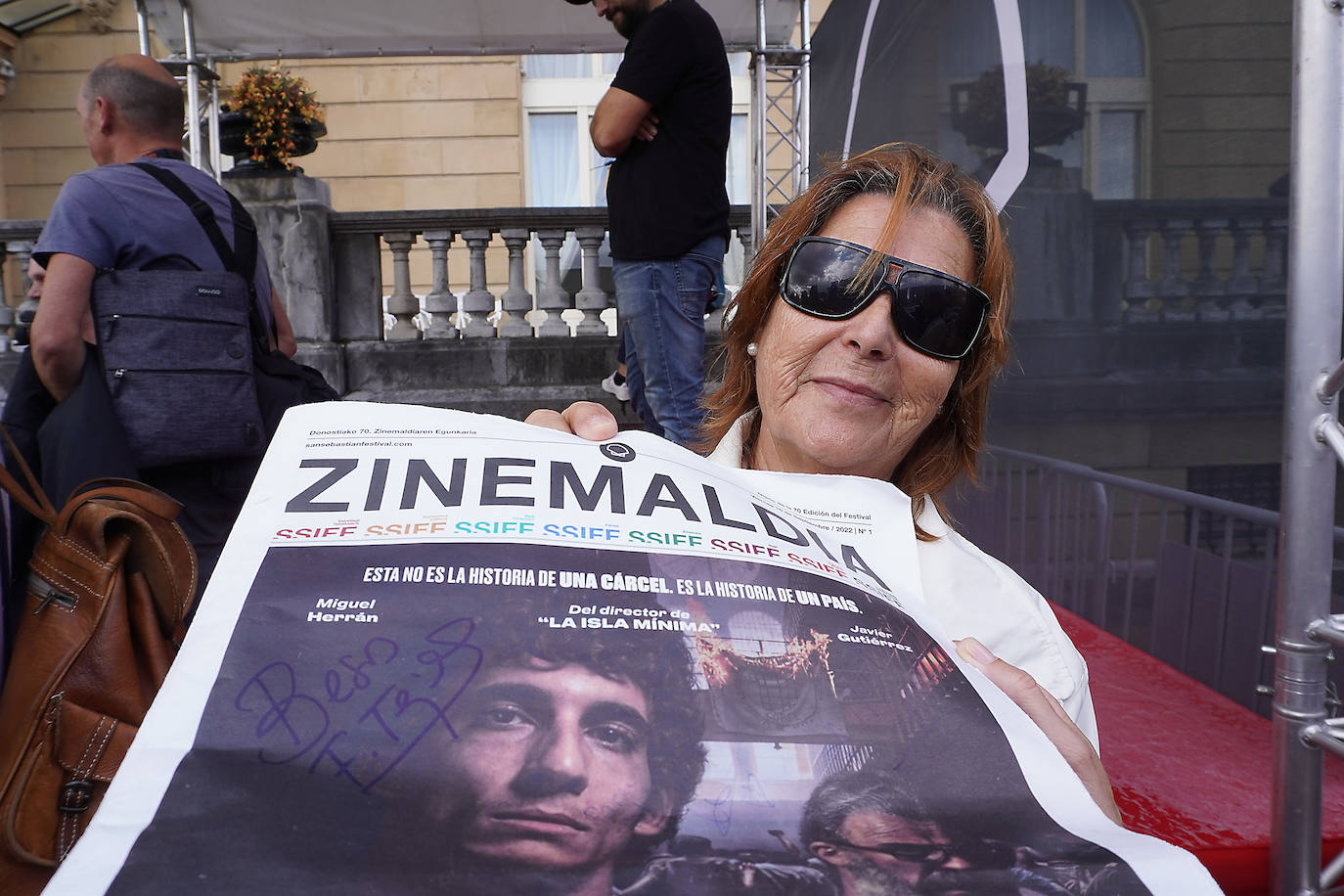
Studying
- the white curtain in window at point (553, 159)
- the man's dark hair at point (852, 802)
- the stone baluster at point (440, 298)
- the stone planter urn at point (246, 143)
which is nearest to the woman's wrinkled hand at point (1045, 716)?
the man's dark hair at point (852, 802)

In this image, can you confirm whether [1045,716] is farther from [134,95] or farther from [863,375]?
[134,95]

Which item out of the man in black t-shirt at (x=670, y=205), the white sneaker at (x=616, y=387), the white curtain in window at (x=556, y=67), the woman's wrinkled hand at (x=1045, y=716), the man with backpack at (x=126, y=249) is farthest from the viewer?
the white curtain in window at (x=556, y=67)

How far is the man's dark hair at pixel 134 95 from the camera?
8.42 ft

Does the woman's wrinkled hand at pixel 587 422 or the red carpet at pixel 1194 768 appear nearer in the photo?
the woman's wrinkled hand at pixel 587 422

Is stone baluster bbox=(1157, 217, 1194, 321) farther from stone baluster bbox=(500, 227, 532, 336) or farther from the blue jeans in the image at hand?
stone baluster bbox=(500, 227, 532, 336)

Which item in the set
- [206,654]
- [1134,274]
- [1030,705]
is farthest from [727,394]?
[1134,274]

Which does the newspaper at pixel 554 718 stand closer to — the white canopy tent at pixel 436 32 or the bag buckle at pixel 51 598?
the bag buckle at pixel 51 598

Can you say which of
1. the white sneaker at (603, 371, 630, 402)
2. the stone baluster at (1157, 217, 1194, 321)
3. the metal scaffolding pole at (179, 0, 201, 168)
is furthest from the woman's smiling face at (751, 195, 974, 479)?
the metal scaffolding pole at (179, 0, 201, 168)

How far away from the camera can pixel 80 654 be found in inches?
38.4

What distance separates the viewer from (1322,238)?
1.10 m

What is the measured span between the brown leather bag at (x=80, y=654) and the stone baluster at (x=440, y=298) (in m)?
5.44

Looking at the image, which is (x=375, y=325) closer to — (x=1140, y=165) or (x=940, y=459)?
(x=1140, y=165)

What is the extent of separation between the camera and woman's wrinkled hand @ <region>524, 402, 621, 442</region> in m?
0.99

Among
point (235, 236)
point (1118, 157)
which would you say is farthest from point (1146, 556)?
point (235, 236)
